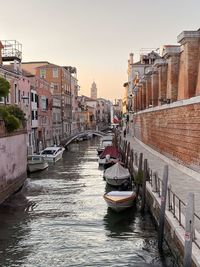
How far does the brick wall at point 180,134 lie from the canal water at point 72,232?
3410 mm

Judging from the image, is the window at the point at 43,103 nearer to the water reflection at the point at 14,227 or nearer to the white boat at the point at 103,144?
the white boat at the point at 103,144

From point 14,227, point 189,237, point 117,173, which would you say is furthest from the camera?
point 117,173

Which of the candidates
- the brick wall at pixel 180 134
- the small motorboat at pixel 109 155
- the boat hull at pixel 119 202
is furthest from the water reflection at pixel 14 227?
the small motorboat at pixel 109 155

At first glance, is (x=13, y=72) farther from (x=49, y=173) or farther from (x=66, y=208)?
(x=66, y=208)

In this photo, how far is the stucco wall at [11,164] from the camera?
21.1m

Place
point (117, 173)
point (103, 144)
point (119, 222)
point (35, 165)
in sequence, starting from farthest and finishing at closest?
1. point (103, 144)
2. point (35, 165)
3. point (117, 173)
4. point (119, 222)

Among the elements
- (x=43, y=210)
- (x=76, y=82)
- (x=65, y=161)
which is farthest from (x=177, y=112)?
(x=76, y=82)

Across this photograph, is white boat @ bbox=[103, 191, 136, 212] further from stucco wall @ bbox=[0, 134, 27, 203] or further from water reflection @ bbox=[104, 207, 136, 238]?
stucco wall @ bbox=[0, 134, 27, 203]

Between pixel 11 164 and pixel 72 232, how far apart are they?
837 centimetres

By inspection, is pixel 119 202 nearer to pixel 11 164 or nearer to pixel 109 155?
pixel 11 164

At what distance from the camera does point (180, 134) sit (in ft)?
73.8

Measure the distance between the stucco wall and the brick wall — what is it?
8.19 meters

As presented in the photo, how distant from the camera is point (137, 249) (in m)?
13.8

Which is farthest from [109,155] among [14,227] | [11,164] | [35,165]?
[14,227]
